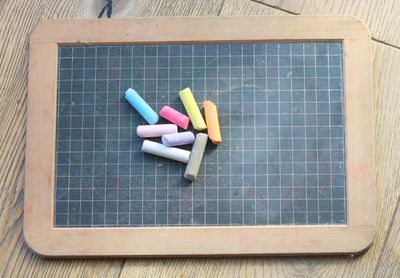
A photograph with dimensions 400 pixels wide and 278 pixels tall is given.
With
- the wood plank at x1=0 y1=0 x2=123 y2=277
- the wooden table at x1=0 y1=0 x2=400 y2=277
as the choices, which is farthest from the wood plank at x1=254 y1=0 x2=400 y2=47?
the wood plank at x1=0 y1=0 x2=123 y2=277

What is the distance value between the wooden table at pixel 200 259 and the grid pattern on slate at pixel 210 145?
0.07m

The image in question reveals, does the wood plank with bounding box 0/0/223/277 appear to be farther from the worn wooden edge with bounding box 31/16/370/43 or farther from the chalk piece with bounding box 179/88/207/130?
the chalk piece with bounding box 179/88/207/130

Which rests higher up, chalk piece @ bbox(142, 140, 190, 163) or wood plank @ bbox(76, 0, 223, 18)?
wood plank @ bbox(76, 0, 223, 18)

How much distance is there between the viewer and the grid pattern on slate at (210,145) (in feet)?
2.85

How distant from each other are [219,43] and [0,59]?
0.38m

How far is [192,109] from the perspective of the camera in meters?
0.88

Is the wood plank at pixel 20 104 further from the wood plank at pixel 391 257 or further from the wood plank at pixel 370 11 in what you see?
the wood plank at pixel 391 257

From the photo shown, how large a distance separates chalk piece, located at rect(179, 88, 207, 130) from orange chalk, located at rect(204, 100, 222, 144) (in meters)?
0.01

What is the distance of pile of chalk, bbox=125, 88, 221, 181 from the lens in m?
0.87

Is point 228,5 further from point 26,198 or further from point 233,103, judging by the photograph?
point 26,198

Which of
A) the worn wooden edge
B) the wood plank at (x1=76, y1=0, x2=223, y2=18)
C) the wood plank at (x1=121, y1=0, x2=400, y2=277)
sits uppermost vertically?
the wood plank at (x1=76, y1=0, x2=223, y2=18)

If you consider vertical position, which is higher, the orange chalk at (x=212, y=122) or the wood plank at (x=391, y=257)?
the orange chalk at (x=212, y=122)

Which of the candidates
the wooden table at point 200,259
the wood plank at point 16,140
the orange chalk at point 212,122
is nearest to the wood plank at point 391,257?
the wooden table at point 200,259

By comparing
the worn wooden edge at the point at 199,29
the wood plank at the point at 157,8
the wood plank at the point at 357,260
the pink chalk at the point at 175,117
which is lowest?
the wood plank at the point at 357,260
